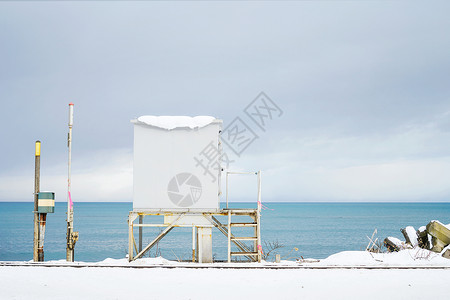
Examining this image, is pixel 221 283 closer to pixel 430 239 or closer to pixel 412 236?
pixel 430 239

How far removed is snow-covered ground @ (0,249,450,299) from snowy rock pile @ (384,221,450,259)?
17.0ft

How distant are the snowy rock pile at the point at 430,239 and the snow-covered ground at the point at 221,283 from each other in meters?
5.18

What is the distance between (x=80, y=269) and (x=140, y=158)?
4.64 m

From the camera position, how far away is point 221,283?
11375 millimetres

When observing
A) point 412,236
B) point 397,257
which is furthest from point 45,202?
point 412,236

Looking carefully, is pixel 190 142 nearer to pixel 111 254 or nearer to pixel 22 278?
pixel 22 278

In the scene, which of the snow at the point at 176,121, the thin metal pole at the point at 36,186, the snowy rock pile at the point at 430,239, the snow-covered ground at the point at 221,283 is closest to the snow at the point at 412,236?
the snowy rock pile at the point at 430,239

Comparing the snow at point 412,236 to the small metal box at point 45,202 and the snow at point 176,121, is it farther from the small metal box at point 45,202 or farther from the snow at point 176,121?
the small metal box at point 45,202

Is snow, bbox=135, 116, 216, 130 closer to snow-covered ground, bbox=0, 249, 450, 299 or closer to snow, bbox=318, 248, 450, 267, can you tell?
snow-covered ground, bbox=0, 249, 450, 299

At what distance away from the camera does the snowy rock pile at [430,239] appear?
59.5ft

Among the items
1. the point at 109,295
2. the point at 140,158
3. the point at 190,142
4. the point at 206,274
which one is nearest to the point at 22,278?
the point at 109,295

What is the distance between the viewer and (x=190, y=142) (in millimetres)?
16359

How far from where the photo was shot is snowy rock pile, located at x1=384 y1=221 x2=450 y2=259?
18125 millimetres

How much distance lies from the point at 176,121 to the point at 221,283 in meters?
6.93
